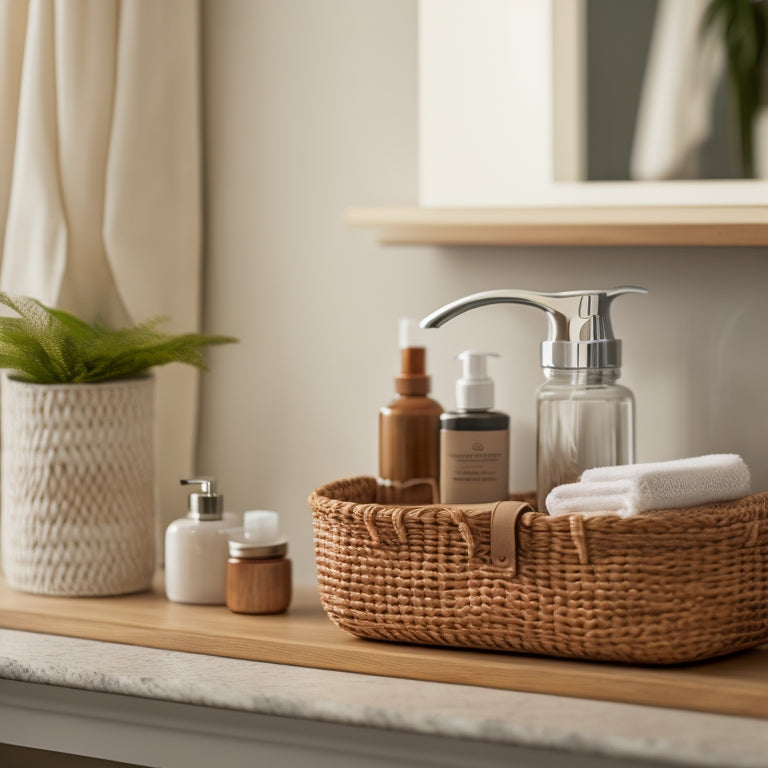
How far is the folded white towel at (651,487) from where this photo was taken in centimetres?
74

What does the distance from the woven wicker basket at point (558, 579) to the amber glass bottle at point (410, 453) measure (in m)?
0.10

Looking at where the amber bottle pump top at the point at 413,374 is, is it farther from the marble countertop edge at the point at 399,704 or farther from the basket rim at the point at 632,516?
the marble countertop edge at the point at 399,704

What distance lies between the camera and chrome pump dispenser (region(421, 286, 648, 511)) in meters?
0.82

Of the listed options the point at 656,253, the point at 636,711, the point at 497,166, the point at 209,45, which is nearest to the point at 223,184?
the point at 209,45

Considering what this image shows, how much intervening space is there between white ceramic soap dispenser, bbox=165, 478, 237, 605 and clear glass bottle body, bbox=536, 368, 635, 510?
0.28 m

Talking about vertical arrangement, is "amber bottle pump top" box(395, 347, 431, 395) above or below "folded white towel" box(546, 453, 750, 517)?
above

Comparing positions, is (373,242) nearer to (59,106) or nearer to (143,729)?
(59,106)

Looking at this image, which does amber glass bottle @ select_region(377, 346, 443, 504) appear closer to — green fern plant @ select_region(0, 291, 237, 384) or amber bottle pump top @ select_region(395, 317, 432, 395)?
amber bottle pump top @ select_region(395, 317, 432, 395)

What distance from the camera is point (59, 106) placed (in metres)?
1.02

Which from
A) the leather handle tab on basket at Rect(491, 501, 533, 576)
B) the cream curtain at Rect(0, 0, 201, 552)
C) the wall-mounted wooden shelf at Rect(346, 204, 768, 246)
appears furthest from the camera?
the cream curtain at Rect(0, 0, 201, 552)

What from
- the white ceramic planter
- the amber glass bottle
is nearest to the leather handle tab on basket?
the amber glass bottle

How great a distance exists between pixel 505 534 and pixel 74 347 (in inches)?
16.1

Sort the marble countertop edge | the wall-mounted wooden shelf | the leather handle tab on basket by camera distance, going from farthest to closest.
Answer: the wall-mounted wooden shelf → the leather handle tab on basket → the marble countertop edge

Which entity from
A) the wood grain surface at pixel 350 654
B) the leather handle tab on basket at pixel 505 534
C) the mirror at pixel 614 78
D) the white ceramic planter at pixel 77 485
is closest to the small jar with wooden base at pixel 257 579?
Result: the wood grain surface at pixel 350 654
